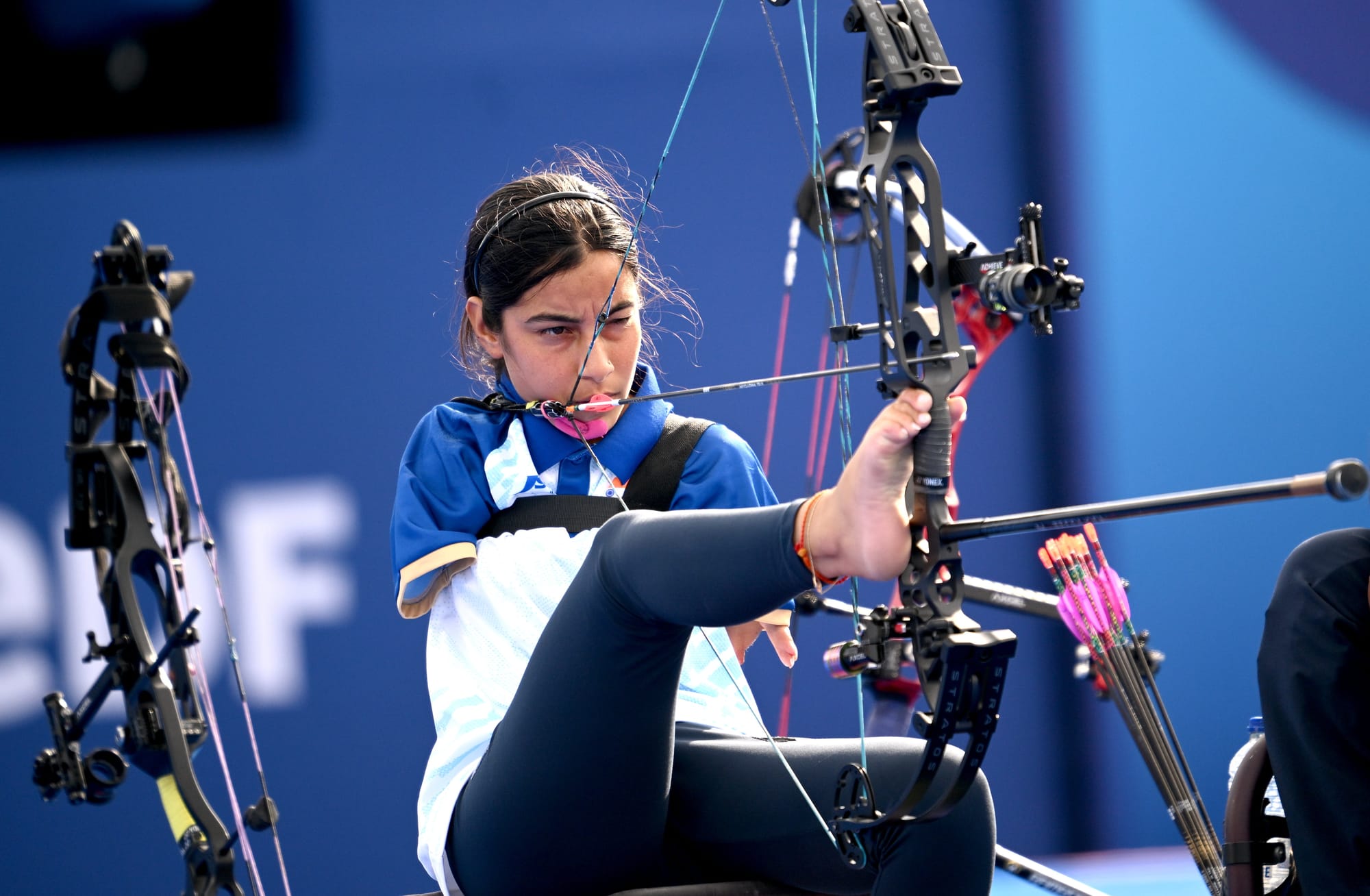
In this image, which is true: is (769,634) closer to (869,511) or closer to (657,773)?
(657,773)

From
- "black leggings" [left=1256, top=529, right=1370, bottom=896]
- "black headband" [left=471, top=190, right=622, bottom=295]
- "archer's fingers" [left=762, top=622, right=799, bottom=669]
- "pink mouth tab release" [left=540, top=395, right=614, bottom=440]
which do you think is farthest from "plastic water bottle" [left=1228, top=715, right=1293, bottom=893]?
"black headband" [left=471, top=190, right=622, bottom=295]

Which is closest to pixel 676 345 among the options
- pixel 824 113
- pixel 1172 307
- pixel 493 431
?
pixel 824 113

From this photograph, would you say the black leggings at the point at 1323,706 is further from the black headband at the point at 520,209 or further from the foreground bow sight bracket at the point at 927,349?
the black headband at the point at 520,209

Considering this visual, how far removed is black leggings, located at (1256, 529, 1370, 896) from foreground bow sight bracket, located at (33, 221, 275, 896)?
936 millimetres

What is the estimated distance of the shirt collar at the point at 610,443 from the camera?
4.63ft

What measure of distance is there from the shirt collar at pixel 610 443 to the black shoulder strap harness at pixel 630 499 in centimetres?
1

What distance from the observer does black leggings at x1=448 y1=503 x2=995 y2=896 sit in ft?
3.15

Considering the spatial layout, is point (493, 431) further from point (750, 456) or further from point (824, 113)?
point (824, 113)

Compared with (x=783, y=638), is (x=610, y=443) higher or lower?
higher

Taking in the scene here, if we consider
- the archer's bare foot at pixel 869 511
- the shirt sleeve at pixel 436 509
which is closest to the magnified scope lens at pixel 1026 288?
the archer's bare foot at pixel 869 511

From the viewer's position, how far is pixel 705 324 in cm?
257

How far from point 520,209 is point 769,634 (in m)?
0.49

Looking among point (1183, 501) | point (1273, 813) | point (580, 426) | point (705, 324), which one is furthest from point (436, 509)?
point (705, 324)

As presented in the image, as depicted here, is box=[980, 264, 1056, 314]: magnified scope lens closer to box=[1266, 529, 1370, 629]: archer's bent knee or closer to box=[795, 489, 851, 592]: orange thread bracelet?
box=[795, 489, 851, 592]: orange thread bracelet
